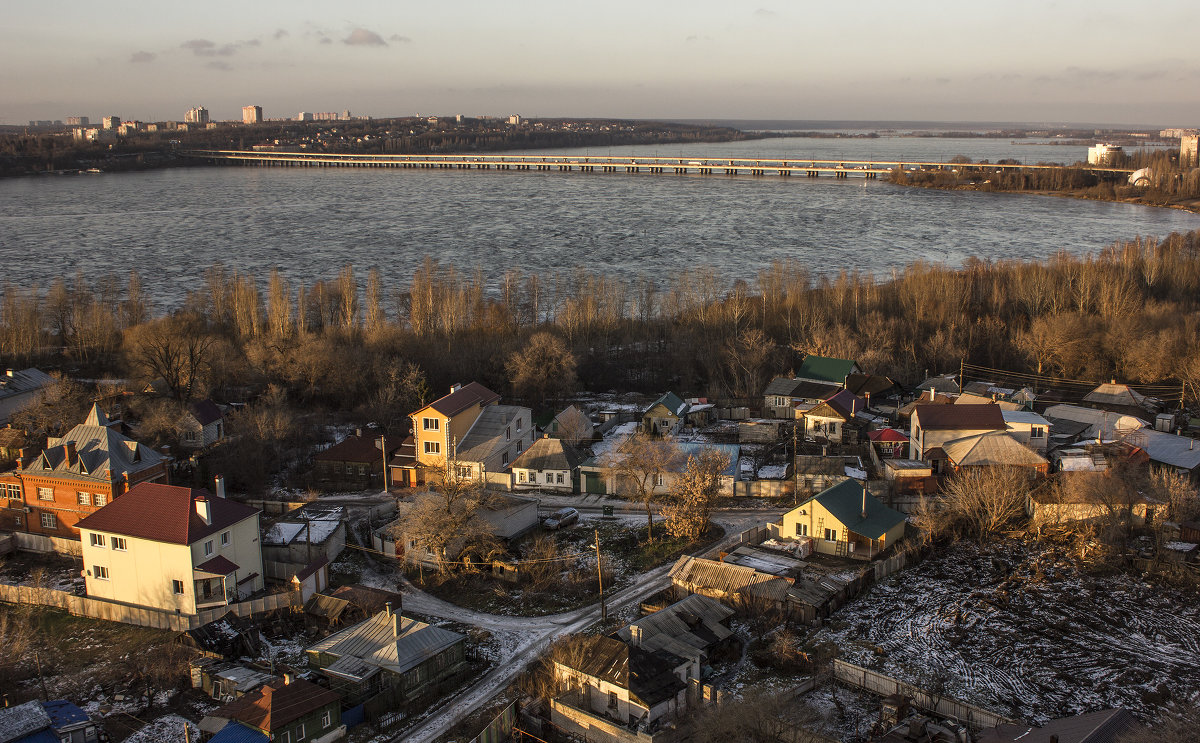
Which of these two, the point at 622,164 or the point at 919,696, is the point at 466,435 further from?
the point at 622,164

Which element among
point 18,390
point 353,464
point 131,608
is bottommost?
point 131,608

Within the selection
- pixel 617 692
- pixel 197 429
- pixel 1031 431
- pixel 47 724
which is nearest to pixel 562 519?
pixel 617 692

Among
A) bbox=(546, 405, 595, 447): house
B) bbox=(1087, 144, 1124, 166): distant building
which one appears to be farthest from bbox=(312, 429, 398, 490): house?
bbox=(1087, 144, 1124, 166): distant building

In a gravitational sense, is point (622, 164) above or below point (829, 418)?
above

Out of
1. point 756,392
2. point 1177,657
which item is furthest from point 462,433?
point 1177,657

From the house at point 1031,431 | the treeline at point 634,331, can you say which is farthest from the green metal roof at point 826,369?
the house at point 1031,431
